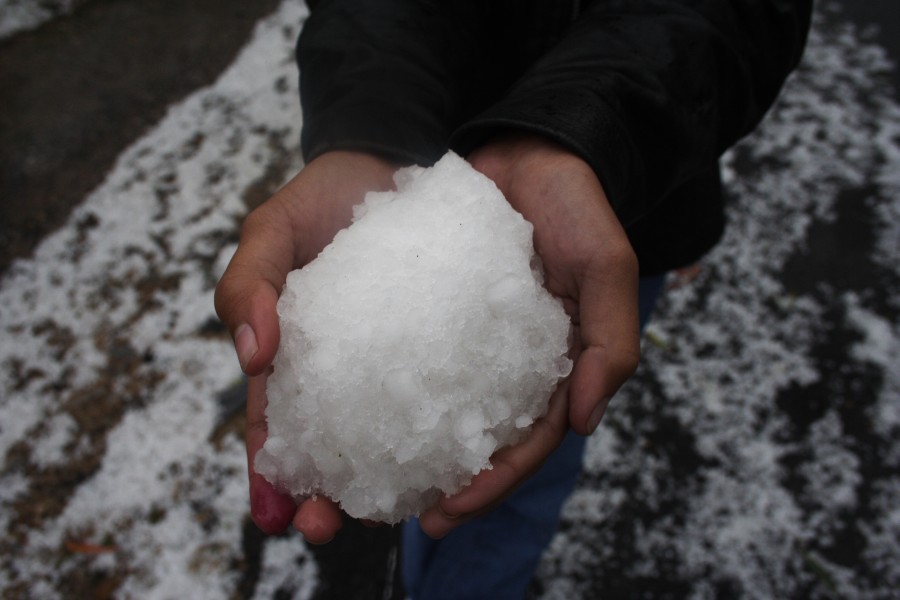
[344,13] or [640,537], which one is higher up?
[344,13]

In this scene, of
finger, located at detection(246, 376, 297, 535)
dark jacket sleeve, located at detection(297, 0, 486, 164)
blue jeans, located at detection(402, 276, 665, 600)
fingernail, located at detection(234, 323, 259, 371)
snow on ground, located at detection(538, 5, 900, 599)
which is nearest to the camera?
fingernail, located at detection(234, 323, 259, 371)

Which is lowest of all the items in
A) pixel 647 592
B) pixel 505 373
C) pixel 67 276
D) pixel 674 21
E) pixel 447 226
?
pixel 647 592

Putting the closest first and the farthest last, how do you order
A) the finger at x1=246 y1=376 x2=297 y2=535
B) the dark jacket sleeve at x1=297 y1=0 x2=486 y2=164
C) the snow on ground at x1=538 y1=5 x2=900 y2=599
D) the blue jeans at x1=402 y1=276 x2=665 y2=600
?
1. the finger at x1=246 y1=376 x2=297 y2=535
2. the dark jacket sleeve at x1=297 y1=0 x2=486 y2=164
3. the blue jeans at x1=402 y1=276 x2=665 y2=600
4. the snow on ground at x1=538 y1=5 x2=900 y2=599

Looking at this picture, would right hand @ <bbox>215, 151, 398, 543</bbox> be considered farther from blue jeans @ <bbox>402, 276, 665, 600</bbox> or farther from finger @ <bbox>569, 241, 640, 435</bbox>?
blue jeans @ <bbox>402, 276, 665, 600</bbox>

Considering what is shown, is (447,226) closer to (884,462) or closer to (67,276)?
(884,462)

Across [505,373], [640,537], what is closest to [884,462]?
[640,537]

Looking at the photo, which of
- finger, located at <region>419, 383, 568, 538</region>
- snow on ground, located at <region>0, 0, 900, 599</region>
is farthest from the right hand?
A: snow on ground, located at <region>0, 0, 900, 599</region>

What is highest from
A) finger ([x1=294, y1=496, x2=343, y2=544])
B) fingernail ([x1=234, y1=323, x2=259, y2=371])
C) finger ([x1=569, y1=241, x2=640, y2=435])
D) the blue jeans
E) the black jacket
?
the black jacket
